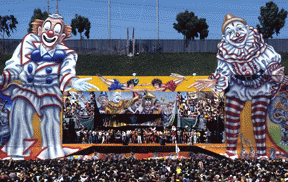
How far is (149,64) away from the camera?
52.4m

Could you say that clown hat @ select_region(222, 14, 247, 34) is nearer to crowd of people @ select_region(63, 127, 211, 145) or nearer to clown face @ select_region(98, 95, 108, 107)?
crowd of people @ select_region(63, 127, 211, 145)

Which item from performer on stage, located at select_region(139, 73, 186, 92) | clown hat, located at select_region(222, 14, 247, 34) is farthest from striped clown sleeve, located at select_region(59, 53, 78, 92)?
clown hat, located at select_region(222, 14, 247, 34)

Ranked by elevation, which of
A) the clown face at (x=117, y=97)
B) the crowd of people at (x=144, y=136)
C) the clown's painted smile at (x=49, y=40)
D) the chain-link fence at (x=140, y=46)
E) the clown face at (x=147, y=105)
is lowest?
the crowd of people at (x=144, y=136)

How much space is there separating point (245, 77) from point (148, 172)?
14472 millimetres

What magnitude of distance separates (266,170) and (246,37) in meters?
13.0

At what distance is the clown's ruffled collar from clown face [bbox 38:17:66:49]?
11.7 metres

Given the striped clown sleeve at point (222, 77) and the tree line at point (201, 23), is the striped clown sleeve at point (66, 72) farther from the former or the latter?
the tree line at point (201, 23)

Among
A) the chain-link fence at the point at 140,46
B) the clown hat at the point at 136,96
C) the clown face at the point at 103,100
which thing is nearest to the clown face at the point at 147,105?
the clown hat at the point at 136,96

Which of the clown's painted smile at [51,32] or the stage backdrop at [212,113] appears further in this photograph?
the stage backdrop at [212,113]

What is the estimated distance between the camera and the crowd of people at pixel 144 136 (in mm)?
38562

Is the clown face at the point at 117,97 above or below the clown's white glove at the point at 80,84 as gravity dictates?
below

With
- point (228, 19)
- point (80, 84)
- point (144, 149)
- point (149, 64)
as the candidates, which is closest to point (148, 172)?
point (144, 149)

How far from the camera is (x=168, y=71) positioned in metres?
51.0

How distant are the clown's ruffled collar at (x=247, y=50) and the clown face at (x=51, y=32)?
11.7 meters
